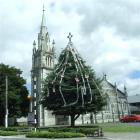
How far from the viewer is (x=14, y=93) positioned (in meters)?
79.6

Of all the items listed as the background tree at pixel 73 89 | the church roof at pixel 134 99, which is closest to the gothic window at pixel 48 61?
the background tree at pixel 73 89

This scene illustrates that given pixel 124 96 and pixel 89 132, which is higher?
pixel 124 96

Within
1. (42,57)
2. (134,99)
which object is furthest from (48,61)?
(134,99)

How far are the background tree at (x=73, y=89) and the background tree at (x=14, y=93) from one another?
2344 centimetres

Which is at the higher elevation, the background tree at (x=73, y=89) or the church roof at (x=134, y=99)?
the church roof at (x=134, y=99)

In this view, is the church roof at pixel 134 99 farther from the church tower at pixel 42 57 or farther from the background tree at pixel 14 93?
the background tree at pixel 14 93

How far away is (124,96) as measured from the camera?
141 metres

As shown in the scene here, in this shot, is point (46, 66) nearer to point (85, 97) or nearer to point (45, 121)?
point (45, 121)

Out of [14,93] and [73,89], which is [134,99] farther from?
[73,89]

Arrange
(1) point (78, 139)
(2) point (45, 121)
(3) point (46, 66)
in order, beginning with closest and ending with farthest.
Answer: (1) point (78, 139) < (2) point (45, 121) < (3) point (46, 66)

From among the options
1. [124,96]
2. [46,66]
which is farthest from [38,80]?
[124,96]

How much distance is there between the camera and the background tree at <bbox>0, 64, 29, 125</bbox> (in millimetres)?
78275

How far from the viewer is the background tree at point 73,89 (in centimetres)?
5381

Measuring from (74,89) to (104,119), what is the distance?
62.3 m
